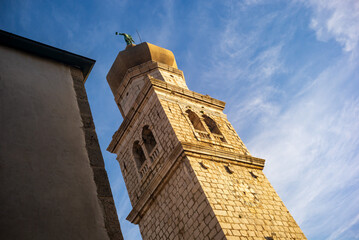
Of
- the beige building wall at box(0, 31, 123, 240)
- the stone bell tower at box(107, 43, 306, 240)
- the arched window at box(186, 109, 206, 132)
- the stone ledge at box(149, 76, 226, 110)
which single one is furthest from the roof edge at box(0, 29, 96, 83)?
the arched window at box(186, 109, 206, 132)

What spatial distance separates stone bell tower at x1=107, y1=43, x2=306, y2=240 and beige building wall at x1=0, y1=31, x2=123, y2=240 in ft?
16.7

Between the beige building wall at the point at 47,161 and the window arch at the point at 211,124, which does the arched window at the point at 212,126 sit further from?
the beige building wall at the point at 47,161

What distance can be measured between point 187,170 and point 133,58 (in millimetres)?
8184

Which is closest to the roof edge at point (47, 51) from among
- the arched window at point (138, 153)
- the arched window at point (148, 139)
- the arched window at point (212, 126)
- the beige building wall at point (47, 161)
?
the beige building wall at point (47, 161)

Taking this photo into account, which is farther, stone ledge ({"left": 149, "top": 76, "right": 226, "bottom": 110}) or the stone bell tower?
stone ledge ({"left": 149, "top": 76, "right": 226, "bottom": 110})

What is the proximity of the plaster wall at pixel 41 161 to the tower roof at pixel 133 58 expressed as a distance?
11184 mm

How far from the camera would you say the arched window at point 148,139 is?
12.8m

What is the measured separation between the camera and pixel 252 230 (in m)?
8.58

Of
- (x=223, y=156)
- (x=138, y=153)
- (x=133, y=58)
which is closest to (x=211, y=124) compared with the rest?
(x=223, y=156)

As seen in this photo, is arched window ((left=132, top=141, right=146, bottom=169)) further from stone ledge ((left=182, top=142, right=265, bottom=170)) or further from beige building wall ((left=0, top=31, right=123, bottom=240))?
beige building wall ((left=0, top=31, right=123, bottom=240))

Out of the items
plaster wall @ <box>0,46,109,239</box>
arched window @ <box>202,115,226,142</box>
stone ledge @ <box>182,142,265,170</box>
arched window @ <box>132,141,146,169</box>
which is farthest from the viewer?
arched window @ <box>132,141,146,169</box>

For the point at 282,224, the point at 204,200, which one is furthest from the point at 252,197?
the point at 204,200

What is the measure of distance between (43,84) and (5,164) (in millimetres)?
1607

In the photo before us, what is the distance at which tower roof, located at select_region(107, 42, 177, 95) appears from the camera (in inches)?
624
